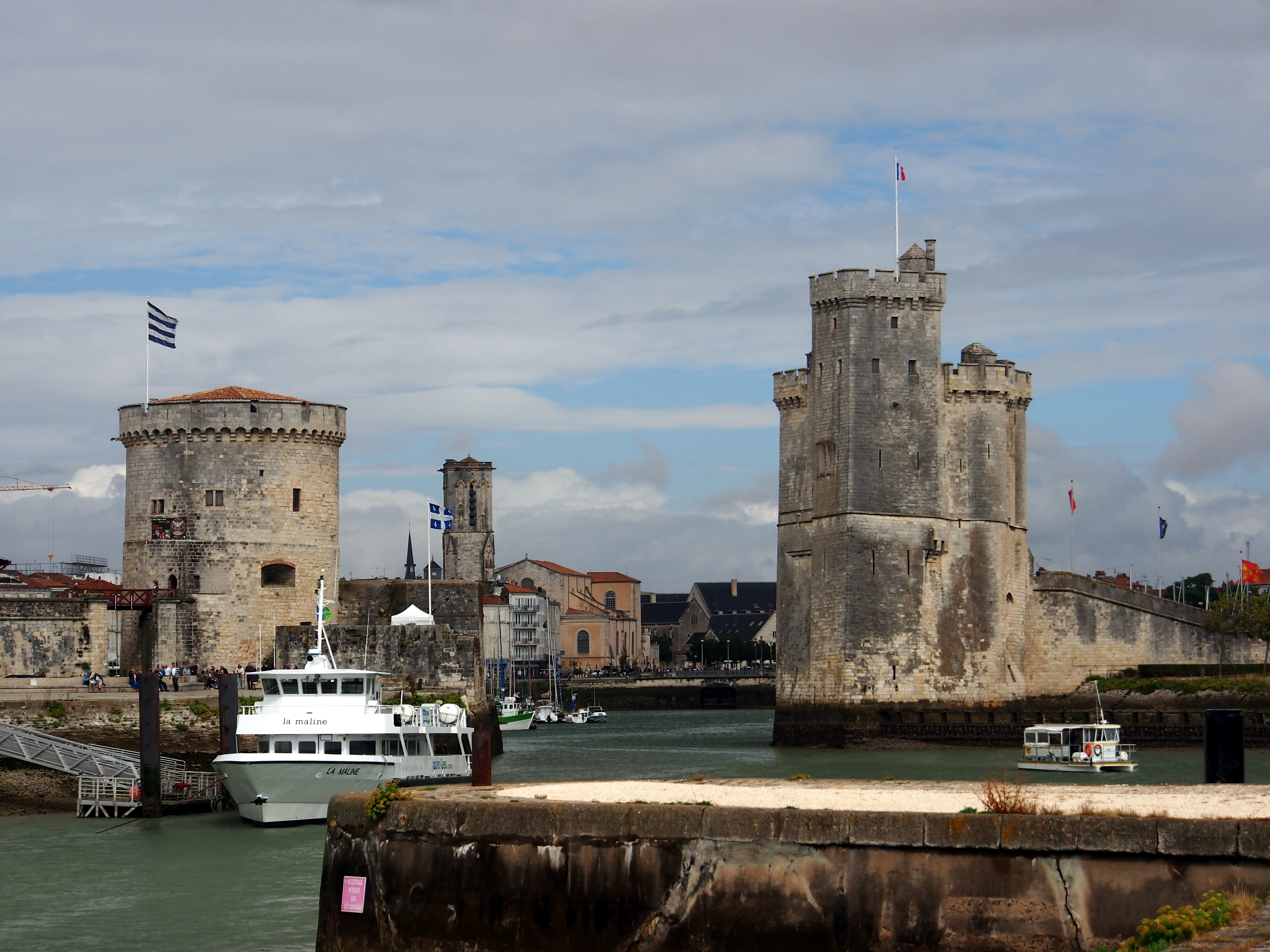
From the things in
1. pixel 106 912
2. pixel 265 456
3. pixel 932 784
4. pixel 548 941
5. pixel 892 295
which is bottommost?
pixel 106 912

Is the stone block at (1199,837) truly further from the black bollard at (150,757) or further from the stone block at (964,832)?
the black bollard at (150,757)

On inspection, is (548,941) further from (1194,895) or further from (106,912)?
(106,912)

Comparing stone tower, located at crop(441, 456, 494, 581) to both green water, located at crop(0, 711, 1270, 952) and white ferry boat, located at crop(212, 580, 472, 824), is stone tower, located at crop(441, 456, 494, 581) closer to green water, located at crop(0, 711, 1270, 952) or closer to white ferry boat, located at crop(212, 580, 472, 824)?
green water, located at crop(0, 711, 1270, 952)

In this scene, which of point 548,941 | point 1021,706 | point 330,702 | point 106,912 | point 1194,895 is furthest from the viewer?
point 1021,706

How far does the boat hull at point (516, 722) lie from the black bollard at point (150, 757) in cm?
4938

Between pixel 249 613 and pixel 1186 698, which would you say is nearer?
pixel 249 613

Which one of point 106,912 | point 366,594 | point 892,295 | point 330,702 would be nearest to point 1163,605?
point 892,295

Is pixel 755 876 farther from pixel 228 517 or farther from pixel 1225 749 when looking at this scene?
pixel 228 517

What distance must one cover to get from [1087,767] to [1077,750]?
6.12ft

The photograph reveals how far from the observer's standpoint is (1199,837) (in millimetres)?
12438

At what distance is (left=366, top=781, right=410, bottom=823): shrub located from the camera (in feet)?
49.9

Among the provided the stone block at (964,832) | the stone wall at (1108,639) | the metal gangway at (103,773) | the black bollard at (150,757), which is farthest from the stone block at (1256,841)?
the stone wall at (1108,639)

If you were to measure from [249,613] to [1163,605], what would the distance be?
1305 inches

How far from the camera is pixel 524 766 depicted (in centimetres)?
4997
